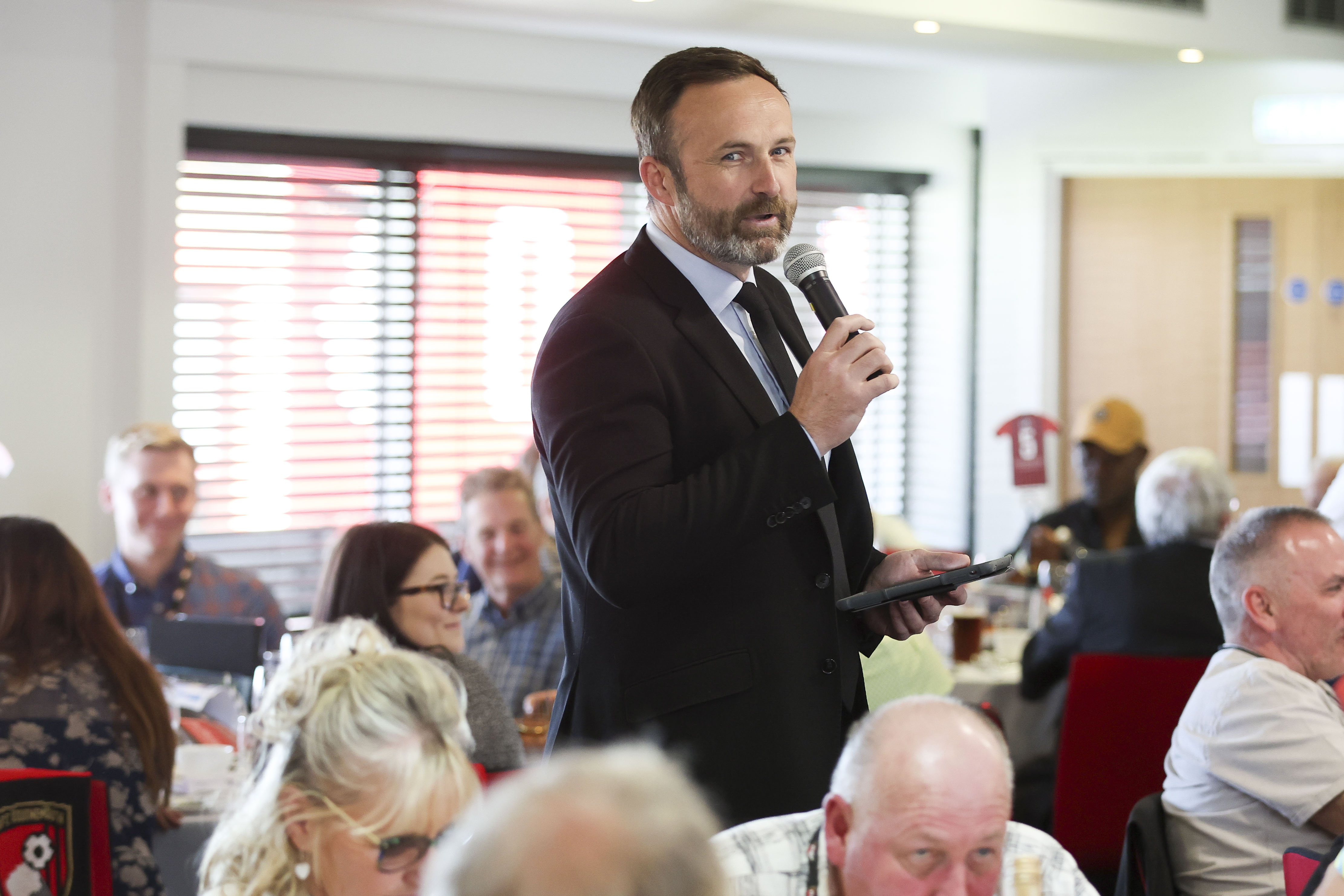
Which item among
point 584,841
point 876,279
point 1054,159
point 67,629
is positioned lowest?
point 67,629

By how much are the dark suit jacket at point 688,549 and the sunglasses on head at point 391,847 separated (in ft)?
0.67

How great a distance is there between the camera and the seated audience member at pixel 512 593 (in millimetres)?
3748

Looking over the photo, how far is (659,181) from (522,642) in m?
2.38

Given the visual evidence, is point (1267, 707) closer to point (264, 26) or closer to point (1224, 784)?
point (1224, 784)

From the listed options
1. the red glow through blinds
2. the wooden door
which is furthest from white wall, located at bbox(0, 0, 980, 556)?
the wooden door

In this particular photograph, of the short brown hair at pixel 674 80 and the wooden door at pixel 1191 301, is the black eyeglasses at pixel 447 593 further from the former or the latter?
the wooden door at pixel 1191 301

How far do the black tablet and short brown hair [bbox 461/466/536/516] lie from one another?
2.41m

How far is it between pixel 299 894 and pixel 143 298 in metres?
3.61

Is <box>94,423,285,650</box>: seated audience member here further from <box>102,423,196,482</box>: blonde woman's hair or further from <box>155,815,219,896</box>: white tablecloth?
<box>155,815,219,896</box>: white tablecloth

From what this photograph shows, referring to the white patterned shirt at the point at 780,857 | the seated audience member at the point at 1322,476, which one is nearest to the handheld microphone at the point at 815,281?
the white patterned shirt at the point at 780,857

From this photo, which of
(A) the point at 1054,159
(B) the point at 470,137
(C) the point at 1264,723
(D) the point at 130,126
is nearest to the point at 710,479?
(C) the point at 1264,723

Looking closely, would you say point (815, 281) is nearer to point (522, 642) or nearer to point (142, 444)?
point (522, 642)

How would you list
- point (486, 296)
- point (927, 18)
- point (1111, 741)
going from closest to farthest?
point (1111, 741) → point (927, 18) → point (486, 296)

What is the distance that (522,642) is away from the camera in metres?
3.80
